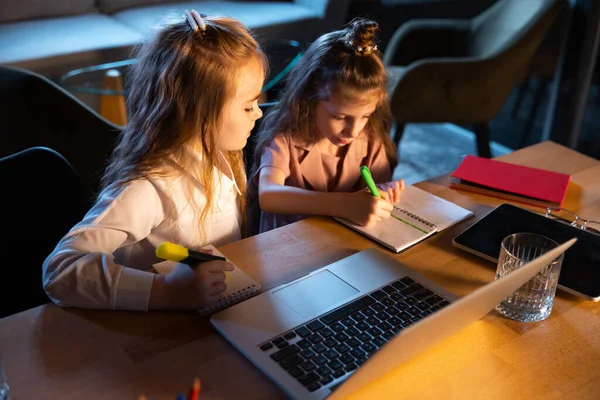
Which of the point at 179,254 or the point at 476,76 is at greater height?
the point at 179,254

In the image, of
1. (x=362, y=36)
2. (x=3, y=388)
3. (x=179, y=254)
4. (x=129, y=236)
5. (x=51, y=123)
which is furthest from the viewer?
(x=51, y=123)

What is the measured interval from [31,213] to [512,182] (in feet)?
3.35

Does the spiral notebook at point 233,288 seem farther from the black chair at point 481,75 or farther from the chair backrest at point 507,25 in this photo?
the chair backrest at point 507,25

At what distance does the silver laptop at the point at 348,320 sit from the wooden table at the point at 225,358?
3 cm

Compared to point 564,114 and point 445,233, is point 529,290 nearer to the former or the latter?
point 445,233

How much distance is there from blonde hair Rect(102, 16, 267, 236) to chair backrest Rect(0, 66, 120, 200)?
616 mm

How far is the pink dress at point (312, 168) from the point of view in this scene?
1.46 metres

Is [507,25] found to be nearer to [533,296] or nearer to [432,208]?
[432,208]

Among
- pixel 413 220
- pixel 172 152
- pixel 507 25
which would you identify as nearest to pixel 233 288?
pixel 172 152

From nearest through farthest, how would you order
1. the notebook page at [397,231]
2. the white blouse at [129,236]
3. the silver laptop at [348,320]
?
1. the silver laptop at [348,320]
2. the white blouse at [129,236]
3. the notebook page at [397,231]

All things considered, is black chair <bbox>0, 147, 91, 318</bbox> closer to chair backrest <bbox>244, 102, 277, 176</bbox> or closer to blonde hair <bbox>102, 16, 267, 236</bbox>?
blonde hair <bbox>102, 16, 267, 236</bbox>

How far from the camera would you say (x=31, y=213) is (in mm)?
1191

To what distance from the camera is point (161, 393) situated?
0.77 metres

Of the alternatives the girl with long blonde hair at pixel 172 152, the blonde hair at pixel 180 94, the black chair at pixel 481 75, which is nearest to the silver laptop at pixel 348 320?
the girl with long blonde hair at pixel 172 152
